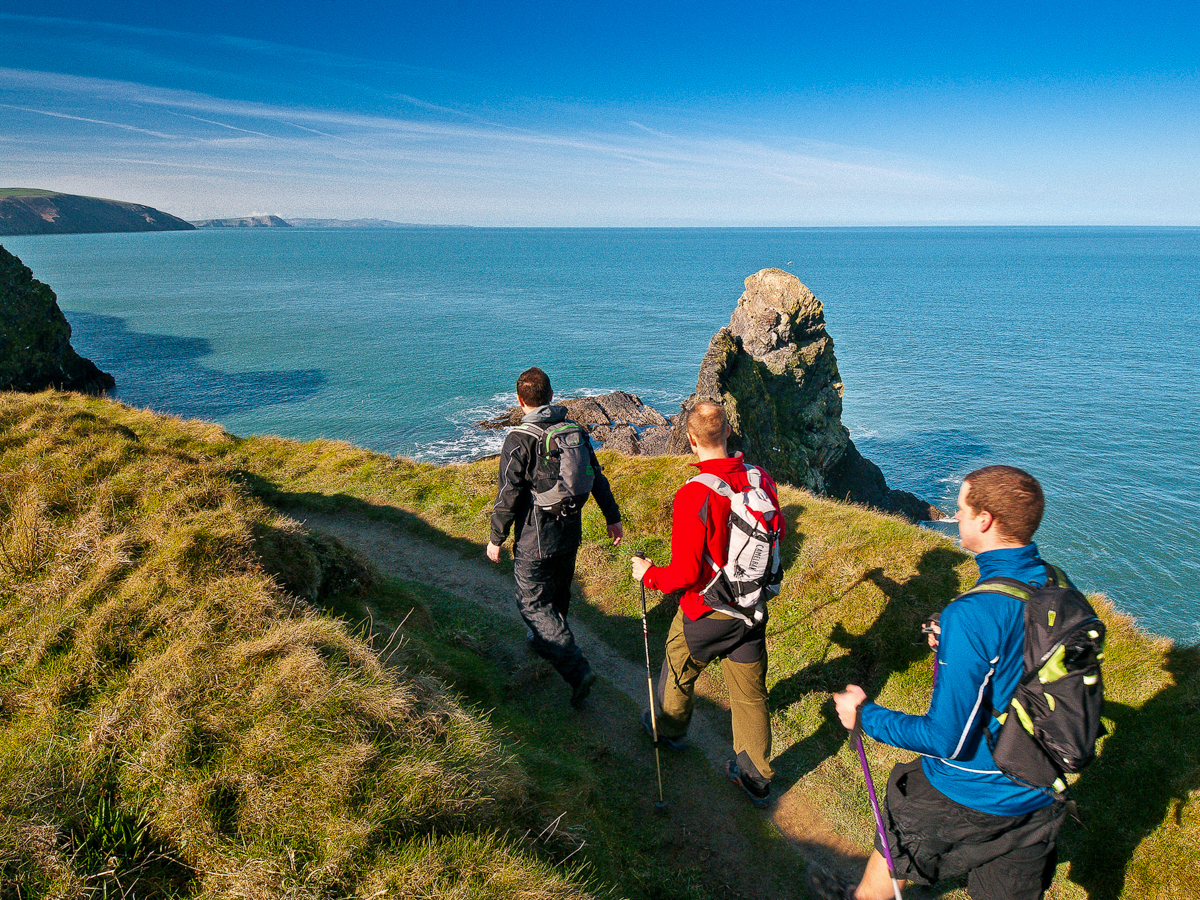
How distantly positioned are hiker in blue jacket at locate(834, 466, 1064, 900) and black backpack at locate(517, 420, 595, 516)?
11.7 feet

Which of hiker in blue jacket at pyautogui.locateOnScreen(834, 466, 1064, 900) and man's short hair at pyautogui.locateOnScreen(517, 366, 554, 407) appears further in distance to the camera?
man's short hair at pyautogui.locateOnScreen(517, 366, 554, 407)

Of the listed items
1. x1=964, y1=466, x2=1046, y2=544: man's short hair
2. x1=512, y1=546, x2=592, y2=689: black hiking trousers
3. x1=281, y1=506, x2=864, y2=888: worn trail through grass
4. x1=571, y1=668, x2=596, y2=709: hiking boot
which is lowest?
x1=281, y1=506, x2=864, y2=888: worn trail through grass

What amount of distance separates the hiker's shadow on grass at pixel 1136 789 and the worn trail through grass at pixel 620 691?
7.08ft

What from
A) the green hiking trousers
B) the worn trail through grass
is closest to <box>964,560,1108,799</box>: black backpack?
the green hiking trousers

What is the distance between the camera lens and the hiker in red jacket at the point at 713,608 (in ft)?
16.8

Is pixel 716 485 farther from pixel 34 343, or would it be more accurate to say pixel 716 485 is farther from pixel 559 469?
pixel 34 343

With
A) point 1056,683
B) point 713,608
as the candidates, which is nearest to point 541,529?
point 713,608

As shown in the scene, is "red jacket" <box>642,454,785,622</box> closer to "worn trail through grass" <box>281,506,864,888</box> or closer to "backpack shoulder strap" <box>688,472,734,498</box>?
"backpack shoulder strap" <box>688,472,734,498</box>

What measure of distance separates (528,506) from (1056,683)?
5.16m

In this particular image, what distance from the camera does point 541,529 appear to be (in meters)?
6.98

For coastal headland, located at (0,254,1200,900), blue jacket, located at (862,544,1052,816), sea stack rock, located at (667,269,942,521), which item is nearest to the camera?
blue jacket, located at (862,544,1052,816)

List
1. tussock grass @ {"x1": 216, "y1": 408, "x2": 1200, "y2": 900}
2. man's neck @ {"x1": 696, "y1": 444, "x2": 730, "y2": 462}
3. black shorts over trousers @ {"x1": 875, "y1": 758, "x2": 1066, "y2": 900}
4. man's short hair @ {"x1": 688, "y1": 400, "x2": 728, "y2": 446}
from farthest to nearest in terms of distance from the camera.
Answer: tussock grass @ {"x1": 216, "y1": 408, "x2": 1200, "y2": 900}
man's neck @ {"x1": 696, "y1": 444, "x2": 730, "y2": 462}
man's short hair @ {"x1": 688, "y1": 400, "x2": 728, "y2": 446}
black shorts over trousers @ {"x1": 875, "y1": 758, "x2": 1066, "y2": 900}

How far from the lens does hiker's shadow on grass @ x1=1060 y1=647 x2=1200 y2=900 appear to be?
5.38 meters

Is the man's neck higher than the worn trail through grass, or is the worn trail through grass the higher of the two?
the man's neck
